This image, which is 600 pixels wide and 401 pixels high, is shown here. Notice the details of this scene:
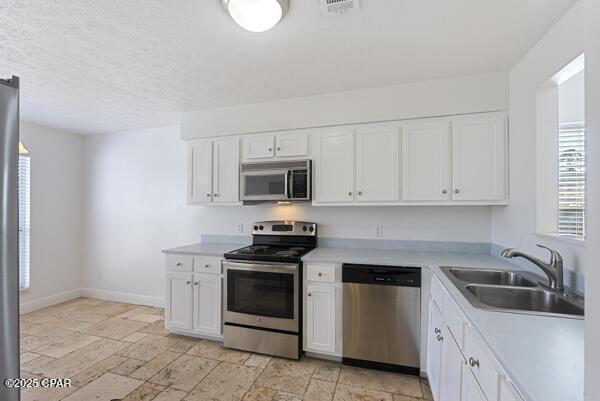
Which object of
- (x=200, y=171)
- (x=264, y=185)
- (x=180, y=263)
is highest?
(x=200, y=171)

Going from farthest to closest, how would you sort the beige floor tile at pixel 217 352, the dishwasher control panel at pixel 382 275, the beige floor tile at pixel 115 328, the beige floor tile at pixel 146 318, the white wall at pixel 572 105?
the beige floor tile at pixel 146 318
the beige floor tile at pixel 115 328
the beige floor tile at pixel 217 352
the dishwasher control panel at pixel 382 275
the white wall at pixel 572 105

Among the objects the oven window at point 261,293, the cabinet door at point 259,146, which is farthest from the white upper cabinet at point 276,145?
the oven window at point 261,293

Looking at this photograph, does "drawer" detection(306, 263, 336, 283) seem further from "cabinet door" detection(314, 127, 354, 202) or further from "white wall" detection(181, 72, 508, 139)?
"white wall" detection(181, 72, 508, 139)

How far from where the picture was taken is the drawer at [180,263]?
9.45 feet

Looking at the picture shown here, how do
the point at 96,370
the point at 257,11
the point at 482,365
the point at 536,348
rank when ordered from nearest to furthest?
the point at 536,348 → the point at 482,365 → the point at 257,11 → the point at 96,370

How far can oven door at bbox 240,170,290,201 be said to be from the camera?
2.84 m

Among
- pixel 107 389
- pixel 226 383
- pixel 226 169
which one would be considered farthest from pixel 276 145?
pixel 107 389

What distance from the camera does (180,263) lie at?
291 cm

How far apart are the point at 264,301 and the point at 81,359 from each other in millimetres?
1830

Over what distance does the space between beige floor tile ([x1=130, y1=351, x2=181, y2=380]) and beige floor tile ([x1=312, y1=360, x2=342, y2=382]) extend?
1361 mm

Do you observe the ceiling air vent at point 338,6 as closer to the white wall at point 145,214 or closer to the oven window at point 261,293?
the white wall at point 145,214

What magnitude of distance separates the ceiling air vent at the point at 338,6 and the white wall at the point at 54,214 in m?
4.38

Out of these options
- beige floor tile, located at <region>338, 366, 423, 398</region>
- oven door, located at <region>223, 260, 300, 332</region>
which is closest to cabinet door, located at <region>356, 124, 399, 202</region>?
oven door, located at <region>223, 260, 300, 332</region>

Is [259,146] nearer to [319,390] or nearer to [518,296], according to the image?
[319,390]
